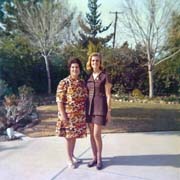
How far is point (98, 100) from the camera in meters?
3.71

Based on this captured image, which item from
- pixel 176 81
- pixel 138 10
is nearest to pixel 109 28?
pixel 138 10

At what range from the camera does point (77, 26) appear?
9242 mm

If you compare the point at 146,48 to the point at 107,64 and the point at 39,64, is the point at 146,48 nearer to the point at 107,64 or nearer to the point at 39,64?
the point at 107,64

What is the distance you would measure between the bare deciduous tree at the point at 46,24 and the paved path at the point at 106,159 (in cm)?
461

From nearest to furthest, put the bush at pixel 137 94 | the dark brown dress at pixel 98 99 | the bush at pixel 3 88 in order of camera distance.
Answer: the dark brown dress at pixel 98 99 → the bush at pixel 3 88 → the bush at pixel 137 94

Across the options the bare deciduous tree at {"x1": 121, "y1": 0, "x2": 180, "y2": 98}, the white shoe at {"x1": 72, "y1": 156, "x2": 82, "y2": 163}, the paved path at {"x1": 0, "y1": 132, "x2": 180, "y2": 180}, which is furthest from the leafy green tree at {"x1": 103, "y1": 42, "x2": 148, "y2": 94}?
the white shoe at {"x1": 72, "y1": 156, "x2": 82, "y2": 163}

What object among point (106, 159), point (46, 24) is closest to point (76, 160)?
point (106, 159)

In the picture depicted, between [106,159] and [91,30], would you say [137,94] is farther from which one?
[106,159]

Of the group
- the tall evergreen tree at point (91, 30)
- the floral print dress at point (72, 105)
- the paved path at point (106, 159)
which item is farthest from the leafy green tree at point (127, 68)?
the floral print dress at point (72, 105)

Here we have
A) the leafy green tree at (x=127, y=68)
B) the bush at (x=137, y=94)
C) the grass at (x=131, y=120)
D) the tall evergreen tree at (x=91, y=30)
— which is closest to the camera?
Answer: the grass at (x=131, y=120)

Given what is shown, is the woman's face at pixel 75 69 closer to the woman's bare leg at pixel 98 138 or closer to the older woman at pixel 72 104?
the older woman at pixel 72 104

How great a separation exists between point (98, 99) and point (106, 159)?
2.68 feet

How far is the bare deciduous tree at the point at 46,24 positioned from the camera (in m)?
9.55

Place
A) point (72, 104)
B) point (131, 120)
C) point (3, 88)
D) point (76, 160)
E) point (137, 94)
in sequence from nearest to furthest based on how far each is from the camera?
point (72, 104) → point (76, 160) → point (131, 120) → point (3, 88) → point (137, 94)
